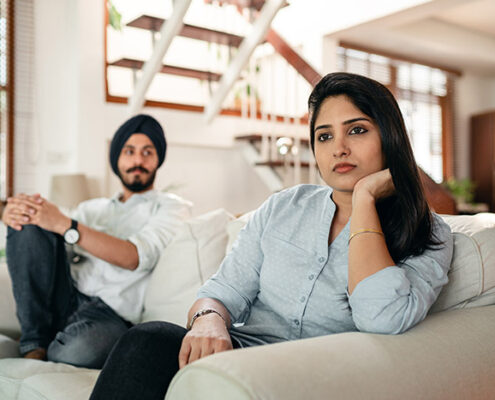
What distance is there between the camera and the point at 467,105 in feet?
25.5

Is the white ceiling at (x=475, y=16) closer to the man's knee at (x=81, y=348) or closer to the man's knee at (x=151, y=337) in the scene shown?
the man's knee at (x=81, y=348)

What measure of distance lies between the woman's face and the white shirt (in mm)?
927

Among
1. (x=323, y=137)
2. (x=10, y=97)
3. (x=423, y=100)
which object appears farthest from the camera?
(x=423, y=100)

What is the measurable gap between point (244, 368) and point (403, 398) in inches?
10.9

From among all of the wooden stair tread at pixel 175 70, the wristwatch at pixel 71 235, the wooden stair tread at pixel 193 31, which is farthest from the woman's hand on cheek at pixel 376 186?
the wooden stair tread at pixel 175 70

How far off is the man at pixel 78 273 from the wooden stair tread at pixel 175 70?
2322 mm

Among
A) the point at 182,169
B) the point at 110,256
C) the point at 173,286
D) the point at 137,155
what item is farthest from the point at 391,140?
Answer: the point at 182,169

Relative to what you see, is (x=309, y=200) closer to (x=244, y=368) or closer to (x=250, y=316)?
(x=250, y=316)

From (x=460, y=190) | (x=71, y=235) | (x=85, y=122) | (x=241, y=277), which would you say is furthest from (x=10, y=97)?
(x=460, y=190)

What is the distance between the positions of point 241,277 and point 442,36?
583 centimetres

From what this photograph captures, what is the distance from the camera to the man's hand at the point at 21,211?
1.89 meters

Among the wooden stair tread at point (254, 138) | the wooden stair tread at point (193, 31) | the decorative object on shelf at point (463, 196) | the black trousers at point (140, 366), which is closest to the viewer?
the black trousers at point (140, 366)

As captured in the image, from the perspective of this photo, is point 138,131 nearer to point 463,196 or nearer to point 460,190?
point 460,190

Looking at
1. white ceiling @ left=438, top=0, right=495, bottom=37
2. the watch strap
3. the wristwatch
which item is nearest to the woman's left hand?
the watch strap
